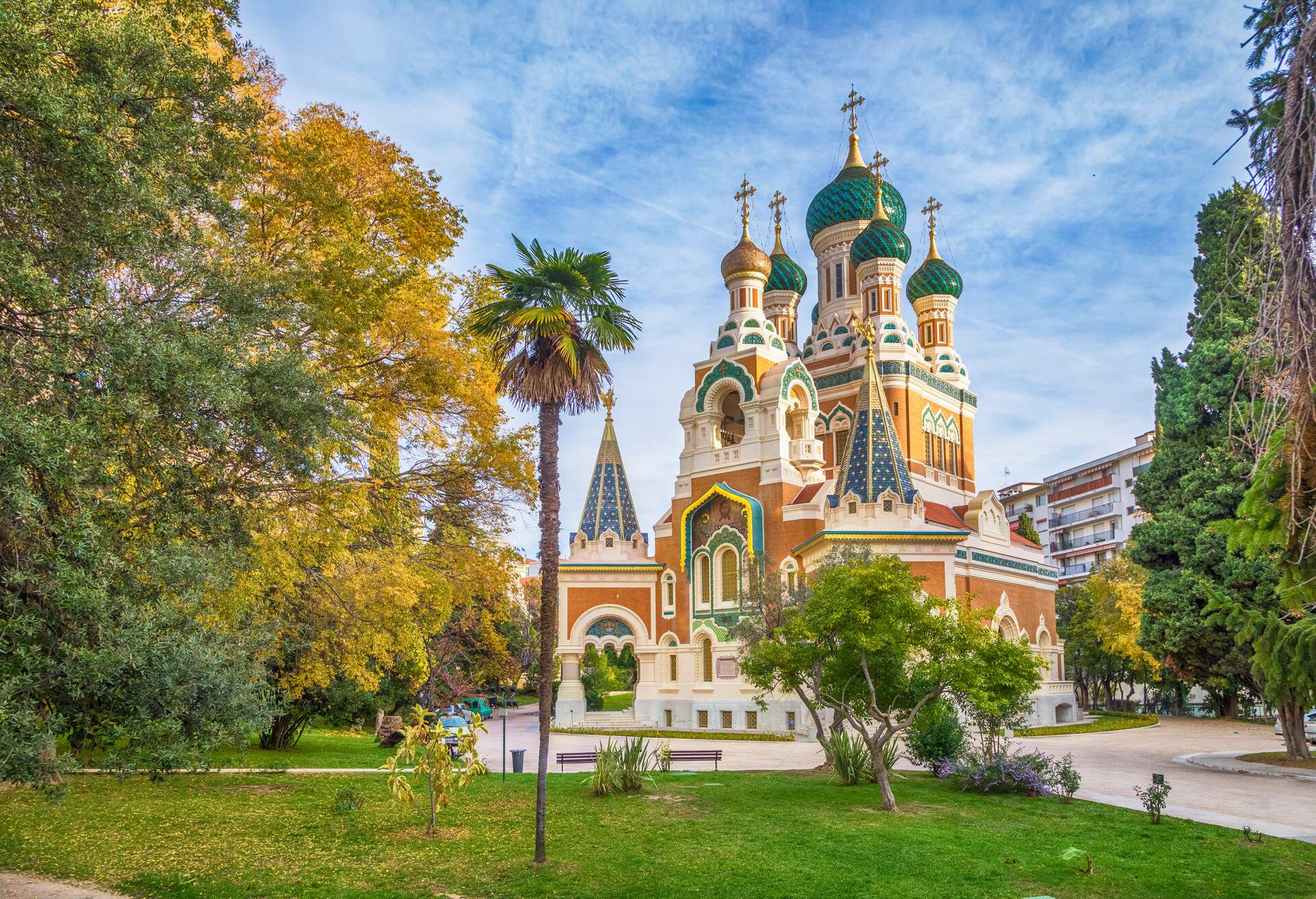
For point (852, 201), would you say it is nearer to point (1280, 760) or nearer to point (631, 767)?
point (1280, 760)

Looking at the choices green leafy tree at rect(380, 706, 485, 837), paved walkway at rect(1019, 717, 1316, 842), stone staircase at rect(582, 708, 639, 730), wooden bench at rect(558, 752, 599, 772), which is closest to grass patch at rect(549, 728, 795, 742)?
stone staircase at rect(582, 708, 639, 730)

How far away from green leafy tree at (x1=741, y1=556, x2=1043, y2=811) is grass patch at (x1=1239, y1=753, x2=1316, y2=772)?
8717mm

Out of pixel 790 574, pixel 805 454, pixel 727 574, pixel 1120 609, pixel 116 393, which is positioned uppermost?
pixel 805 454

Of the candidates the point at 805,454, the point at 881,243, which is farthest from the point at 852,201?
the point at 805,454

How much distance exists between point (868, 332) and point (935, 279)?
390 inches

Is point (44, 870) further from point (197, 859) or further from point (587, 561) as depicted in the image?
point (587, 561)

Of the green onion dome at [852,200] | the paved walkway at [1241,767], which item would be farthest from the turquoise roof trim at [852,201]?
the paved walkway at [1241,767]

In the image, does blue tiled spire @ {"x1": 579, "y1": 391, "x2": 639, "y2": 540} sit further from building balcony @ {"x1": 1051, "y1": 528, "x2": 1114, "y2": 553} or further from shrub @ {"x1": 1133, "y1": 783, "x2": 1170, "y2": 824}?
building balcony @ {"x1": 1051, "y1": 528, "x2": 1114, "y2": 553}

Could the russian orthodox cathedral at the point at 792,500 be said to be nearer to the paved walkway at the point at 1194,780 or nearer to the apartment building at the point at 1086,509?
the paved walkway at the point at 1194,780

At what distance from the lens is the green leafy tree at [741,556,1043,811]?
43.1 feet

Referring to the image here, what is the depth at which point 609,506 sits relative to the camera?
3459 centimetres

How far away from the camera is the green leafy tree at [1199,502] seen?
19.6m

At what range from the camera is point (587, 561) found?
111ft

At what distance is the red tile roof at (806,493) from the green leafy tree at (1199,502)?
10.1 meters
